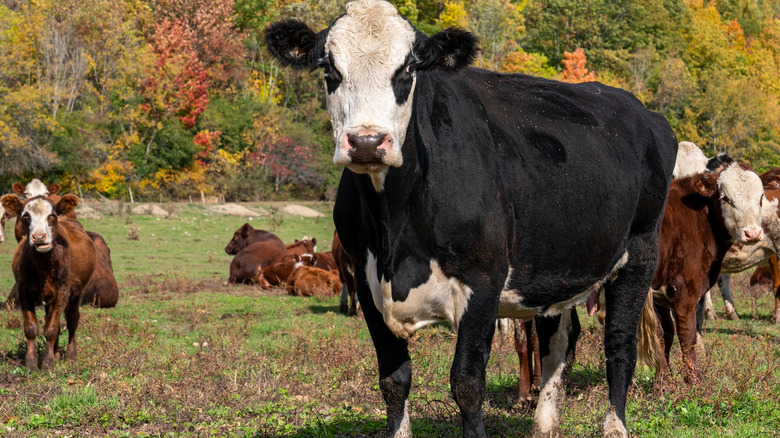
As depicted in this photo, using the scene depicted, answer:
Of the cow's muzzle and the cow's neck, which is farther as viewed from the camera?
the cow's neck

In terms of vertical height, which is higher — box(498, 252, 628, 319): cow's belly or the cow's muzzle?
the cow's muzzle

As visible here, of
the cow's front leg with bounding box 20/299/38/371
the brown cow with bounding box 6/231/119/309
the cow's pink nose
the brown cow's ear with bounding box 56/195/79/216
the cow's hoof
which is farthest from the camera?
the brown cow with bounding box 6/231/119/309

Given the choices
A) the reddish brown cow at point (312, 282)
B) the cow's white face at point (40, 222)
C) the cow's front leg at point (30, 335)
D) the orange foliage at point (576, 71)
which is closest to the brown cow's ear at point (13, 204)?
the cow's white face at point (40, 222)

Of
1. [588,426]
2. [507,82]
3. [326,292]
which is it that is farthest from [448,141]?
[326,292]

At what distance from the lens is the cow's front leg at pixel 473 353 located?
415 centimetres

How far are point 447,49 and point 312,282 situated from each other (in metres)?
12.8

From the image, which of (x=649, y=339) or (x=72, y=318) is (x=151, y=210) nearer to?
(x=72, y=318)

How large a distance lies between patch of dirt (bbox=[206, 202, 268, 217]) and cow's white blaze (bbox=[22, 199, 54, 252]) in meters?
27.2

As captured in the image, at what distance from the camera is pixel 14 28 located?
131 ft

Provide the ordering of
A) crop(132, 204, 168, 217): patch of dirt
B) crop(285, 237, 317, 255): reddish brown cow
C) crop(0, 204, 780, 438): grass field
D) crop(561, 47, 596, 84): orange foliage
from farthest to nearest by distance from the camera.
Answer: crop(561, 47, 596, 84): orange foliage
crop(132, 204, 168, 217): patch of dirt
crop(285, 237, 317, 255): reddish brown cow
crop(0, 204, 780, 438): grass field

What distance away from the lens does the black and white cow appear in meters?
4.07

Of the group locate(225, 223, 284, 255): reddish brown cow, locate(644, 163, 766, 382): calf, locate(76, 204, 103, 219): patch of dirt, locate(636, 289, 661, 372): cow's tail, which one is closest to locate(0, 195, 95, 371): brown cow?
locate(636, 289, 661, 372): cow's tail

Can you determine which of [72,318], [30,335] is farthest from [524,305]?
[72,318]

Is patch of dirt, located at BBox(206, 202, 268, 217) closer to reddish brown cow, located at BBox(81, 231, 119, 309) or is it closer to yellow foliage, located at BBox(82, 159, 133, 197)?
yellow foliage, located at BBox(82, 159, 133, 197)
